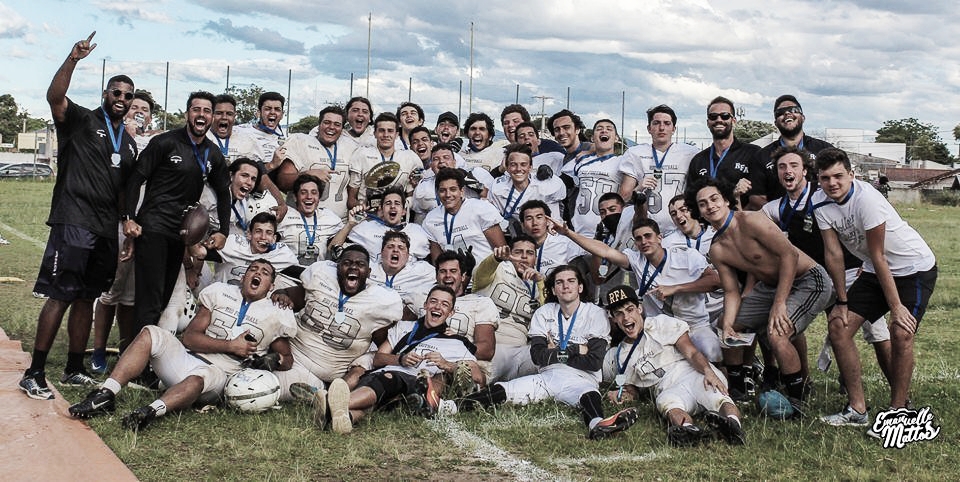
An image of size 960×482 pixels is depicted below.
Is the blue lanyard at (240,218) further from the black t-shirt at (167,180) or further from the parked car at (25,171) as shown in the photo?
the parked car at (25,171)

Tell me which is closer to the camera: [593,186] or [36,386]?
[36,386]

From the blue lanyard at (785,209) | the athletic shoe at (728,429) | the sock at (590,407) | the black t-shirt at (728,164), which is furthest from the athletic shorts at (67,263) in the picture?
the blue lanyard at (785,209)

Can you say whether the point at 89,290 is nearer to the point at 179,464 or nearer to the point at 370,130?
the point at 179,464

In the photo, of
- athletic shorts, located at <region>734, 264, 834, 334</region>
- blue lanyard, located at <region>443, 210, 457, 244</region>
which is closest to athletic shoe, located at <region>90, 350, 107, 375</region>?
blue lanyard, located at <region>443, 210, 457, 244</region>

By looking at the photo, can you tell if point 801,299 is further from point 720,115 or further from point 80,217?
point 80,217

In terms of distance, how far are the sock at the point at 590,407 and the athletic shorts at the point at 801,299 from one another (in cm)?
133

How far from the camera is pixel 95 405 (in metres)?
5.76

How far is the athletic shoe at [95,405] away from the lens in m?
5.76

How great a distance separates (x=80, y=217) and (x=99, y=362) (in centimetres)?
131

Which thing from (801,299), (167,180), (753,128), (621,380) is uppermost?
(753,128)

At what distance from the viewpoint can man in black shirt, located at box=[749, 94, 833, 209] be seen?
7.12 m

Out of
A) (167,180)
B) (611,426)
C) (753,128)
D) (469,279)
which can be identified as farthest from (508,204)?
(753,128)

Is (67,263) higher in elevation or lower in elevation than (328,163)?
lower

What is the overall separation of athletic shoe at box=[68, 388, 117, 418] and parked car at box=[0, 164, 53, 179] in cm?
4309
